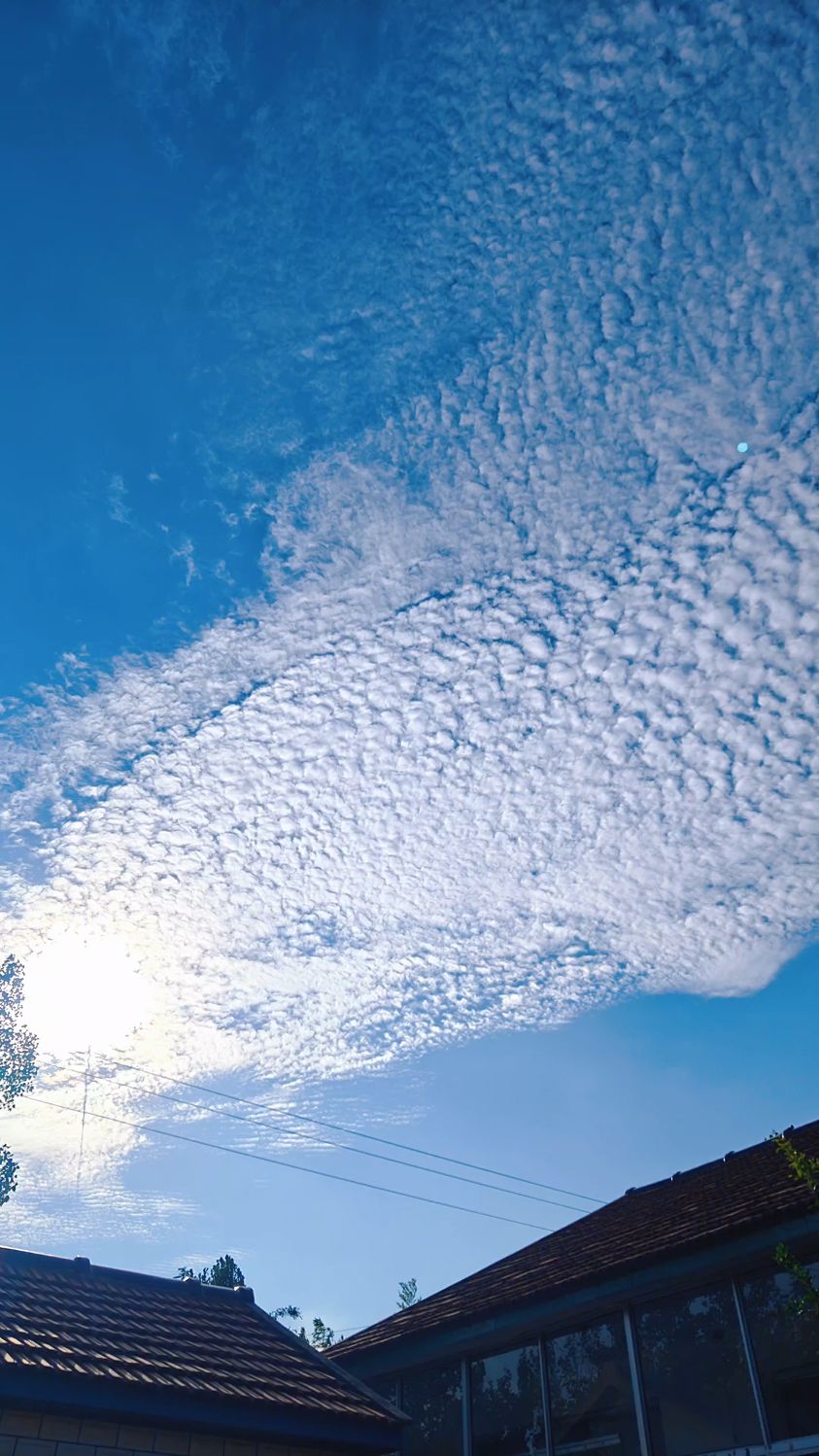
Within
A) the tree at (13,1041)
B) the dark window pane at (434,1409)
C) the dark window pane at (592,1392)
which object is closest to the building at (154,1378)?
the dark window pane at (592,1392)

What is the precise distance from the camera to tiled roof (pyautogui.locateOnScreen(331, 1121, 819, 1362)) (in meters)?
10.1

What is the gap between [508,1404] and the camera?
38.8ft

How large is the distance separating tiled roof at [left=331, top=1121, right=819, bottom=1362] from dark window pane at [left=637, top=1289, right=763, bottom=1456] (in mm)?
604

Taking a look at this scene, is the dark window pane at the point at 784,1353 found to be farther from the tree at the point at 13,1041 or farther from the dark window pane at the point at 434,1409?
the tree at the point at 13,1041

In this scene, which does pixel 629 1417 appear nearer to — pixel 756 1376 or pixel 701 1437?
pixel 701 1437

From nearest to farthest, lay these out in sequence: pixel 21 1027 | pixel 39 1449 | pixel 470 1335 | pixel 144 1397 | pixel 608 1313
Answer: pixel 39 1449 < pixel 144 1397 < pixel 608 1313 < pixel 470 1335 < pixel 21 1027

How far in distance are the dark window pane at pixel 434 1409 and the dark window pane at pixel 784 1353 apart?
505 cm

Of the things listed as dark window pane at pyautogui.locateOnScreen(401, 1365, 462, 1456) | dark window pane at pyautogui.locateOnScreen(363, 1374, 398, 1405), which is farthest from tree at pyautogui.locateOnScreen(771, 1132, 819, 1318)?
dark window pane at pyautogui.locateOnScreen(363, 1374, 398, 1405)

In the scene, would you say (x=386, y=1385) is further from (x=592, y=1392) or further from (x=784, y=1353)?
(x=784, y=1353)

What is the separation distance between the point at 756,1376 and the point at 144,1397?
5.42m

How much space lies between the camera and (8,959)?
33.8 m

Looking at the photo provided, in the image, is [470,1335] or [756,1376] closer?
[756,1376]

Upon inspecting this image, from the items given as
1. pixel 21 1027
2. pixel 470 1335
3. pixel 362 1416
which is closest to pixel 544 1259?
pixel 470 1335

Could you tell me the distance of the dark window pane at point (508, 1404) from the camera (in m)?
11.4
